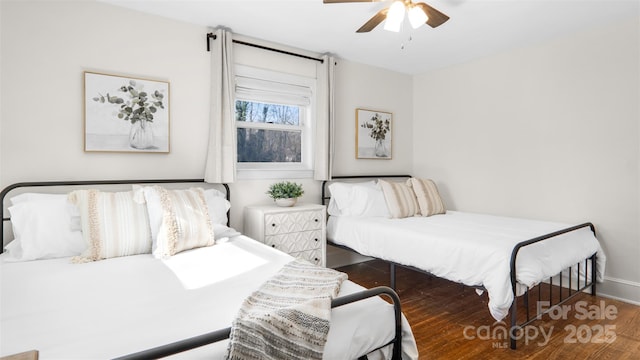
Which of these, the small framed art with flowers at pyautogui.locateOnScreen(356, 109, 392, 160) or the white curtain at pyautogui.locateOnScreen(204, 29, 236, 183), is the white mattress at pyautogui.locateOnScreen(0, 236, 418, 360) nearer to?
the white curtain at pyautogui.locateOnScreen(204, 29, 236, 183)

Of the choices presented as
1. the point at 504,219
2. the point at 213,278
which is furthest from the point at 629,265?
the point at 213,278

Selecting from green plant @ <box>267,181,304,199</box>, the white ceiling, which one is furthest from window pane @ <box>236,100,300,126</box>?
green plant @ <box>267,181,304,199</box>

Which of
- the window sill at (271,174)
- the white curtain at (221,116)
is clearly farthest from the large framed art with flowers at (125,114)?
the window sill at (271,174)

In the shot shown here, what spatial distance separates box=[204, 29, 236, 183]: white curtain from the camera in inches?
120

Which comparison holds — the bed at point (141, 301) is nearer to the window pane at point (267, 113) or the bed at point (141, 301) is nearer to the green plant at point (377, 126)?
the window pane at point (267, 113)

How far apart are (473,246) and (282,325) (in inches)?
69.0

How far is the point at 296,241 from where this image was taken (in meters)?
3.19

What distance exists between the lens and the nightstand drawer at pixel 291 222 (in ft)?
9.99

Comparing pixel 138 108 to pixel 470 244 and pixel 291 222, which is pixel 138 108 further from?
pixel 470 244

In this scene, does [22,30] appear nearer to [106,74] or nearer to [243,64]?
[106,74]

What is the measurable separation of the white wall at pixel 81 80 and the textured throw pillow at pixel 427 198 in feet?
5.28

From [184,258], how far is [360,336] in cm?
123

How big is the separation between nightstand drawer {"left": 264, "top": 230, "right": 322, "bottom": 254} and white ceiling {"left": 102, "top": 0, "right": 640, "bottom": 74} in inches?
73.0

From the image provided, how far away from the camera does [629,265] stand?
3.01m
